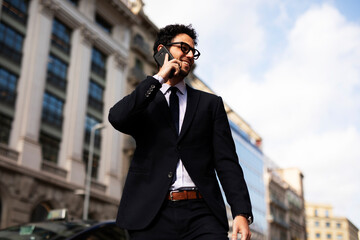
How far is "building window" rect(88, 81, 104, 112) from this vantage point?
31.1 metres

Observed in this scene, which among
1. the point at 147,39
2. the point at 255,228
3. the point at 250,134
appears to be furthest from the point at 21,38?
the point at 250,134

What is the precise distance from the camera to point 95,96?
31.6m

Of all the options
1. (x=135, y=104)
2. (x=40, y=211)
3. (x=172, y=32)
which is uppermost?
(x=40, y=211)

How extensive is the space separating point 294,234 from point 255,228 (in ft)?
93.3

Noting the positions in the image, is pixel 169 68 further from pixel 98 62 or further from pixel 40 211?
pixel 98 62

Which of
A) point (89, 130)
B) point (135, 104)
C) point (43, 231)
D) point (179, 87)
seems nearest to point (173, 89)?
point (179, 87)

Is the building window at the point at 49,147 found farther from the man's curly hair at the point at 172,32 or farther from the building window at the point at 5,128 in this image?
the man's curly hair at the point at 172,32

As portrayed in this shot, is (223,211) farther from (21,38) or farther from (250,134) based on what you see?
(250,134)

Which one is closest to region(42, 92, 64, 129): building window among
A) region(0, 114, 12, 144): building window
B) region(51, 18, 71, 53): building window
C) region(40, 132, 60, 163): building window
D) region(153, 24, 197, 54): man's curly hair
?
region(40, 132, 60, 163): building window

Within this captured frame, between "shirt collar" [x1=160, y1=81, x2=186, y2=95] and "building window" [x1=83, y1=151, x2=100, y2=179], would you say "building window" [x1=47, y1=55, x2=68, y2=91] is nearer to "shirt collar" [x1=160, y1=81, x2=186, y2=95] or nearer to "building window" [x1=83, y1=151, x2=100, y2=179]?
"building window" [x1=83, y1=151, x2=100, y2=179]

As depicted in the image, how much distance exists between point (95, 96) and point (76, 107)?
3.07 m

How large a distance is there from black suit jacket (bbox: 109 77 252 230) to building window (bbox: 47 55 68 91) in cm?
2566

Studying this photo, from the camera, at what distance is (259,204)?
196 ft

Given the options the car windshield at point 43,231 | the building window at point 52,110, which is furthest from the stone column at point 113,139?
the car windshield at point 43,231
